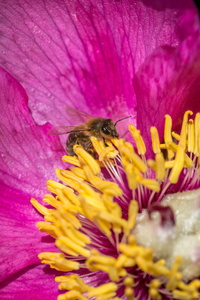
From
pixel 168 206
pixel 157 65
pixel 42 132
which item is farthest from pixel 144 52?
pixel 168 206

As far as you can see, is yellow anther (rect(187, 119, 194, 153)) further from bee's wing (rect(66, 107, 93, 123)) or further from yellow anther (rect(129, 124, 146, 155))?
bee's wing (rect(66, 107, 93, 123))

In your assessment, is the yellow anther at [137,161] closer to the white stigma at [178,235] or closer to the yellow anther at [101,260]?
the white stigma at [178,235]

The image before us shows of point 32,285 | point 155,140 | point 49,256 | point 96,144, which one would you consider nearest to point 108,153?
point 96,144

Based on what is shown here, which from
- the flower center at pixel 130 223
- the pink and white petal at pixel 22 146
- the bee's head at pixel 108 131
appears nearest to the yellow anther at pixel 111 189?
the flower center at pixel 130 223

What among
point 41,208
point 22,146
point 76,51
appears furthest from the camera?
point 76,51

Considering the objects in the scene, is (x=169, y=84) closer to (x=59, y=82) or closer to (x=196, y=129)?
(x=196, y=129)

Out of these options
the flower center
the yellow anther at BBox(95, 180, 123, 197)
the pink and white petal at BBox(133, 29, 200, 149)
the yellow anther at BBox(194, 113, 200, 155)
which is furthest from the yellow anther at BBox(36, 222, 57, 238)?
the yellow anther at BBox(194, 113, 200, 155)

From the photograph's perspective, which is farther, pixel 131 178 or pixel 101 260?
pixel 131 178
